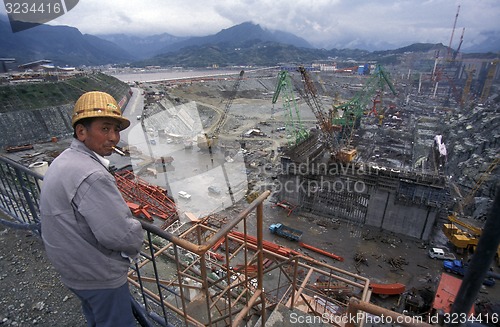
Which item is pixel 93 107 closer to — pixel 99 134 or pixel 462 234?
pixel 99 134

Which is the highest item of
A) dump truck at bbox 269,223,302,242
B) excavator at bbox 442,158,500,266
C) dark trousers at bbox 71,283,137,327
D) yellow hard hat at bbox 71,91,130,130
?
yellow hard hat at bbox 71,91,130,130

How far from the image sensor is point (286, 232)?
1548 centimetres

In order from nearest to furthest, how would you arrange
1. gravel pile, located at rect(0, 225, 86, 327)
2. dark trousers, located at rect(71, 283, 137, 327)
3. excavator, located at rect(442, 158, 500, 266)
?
dark trousers, located at rect(71, 283, 137, 327), gravel pile, located at rect(0, 225, 86, 327), excavator, located at rect(442, 158, 500, 266)

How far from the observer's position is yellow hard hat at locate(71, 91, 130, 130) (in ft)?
6.72

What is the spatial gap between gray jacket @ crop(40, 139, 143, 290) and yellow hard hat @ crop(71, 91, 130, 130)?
0.24 metres

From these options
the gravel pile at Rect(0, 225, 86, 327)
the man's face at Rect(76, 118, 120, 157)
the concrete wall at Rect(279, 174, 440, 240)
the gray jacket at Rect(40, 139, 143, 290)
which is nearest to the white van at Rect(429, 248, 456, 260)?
the concrete wall at Rect(279, 174, 440, 240)

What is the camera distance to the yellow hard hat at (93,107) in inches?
80.7

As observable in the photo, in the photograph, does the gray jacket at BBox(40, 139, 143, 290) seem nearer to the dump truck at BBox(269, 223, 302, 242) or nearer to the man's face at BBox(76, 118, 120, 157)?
the man's face at BBox(76, 118, 120, 157)

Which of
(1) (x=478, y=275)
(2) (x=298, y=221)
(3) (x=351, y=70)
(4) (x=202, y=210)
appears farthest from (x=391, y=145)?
(3) (x=351, y=70)

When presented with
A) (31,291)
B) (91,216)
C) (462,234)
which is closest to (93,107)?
(91,216)

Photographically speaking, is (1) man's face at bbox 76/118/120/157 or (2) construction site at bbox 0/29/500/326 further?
(2) construction site at bbox 0/29/500/326

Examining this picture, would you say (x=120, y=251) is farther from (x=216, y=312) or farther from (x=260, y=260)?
(x=216, y=312)

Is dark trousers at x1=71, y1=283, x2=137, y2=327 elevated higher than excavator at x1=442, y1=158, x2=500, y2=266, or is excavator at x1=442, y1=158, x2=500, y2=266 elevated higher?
dark trousers at x1=71, y1=283, x2=137, y2=327

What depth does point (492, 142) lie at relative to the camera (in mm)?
24031
